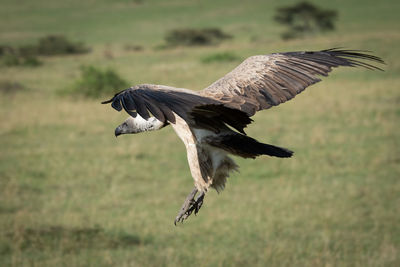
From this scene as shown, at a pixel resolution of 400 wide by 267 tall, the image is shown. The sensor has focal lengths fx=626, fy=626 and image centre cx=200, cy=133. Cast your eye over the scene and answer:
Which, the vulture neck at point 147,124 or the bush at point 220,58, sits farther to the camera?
the bush at point 220,58

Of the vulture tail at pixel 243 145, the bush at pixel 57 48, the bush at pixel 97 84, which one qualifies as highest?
the vulture tail at pixel 243 145

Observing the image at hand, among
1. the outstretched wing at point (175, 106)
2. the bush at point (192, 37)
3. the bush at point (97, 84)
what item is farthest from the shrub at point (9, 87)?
the bush at point (192, 37)

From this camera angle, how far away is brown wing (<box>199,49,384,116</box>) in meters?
4.08

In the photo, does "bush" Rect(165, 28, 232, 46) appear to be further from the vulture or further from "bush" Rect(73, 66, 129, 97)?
the vulture

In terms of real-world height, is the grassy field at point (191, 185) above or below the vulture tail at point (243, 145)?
below

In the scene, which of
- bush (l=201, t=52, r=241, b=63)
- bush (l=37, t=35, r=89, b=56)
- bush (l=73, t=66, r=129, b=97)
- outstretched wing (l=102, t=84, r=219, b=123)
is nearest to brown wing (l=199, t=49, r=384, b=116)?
outstretched wing (l=102, t=84, r=219, b=123)

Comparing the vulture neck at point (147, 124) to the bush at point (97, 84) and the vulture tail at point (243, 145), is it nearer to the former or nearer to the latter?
the vulture tail at point (243, 145)

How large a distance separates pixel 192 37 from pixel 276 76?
36.0m

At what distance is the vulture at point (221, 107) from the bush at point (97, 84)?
53.1 feet

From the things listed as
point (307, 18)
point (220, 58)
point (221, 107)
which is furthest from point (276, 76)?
point (307, 18)

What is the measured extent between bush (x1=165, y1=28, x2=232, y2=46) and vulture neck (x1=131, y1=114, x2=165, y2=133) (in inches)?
1393

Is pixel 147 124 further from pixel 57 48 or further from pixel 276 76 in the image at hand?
pixel 57 48

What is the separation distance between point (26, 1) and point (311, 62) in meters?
64.3

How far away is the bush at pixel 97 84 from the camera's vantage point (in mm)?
20188
